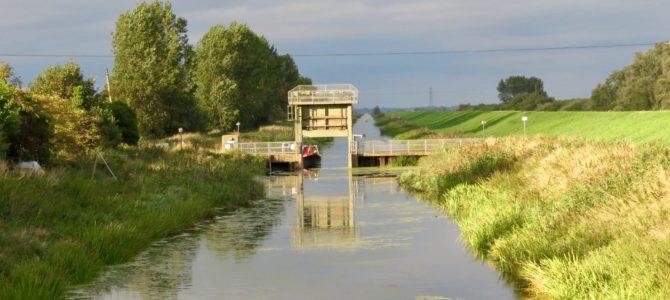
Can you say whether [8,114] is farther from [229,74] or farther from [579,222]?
[229,74]

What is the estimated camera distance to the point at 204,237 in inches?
1113

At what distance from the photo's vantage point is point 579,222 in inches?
814

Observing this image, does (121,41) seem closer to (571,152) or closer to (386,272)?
(571,152)

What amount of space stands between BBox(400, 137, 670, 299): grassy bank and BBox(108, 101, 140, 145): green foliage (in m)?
39.6

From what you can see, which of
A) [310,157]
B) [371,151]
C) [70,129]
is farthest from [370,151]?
[70,129]

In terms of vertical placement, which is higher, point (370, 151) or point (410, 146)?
point (410, 146)

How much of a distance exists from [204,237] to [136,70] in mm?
62501

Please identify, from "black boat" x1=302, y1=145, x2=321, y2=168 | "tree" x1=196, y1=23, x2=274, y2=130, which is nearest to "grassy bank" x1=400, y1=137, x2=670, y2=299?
"black boat" x1=302, y1=145, x2=321, y2=168

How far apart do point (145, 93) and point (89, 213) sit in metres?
62.8

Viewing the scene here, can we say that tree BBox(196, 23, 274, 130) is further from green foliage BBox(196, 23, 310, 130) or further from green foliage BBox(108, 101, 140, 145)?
green foliage BBox(108, 101, 140, 145)

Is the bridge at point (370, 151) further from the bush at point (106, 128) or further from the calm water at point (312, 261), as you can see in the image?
the calm water at point (312, 261)

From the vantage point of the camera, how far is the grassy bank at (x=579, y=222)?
15523mm

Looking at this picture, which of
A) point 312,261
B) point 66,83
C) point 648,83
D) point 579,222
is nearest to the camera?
point 579,222

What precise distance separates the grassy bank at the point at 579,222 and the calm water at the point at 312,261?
2.84 feet
